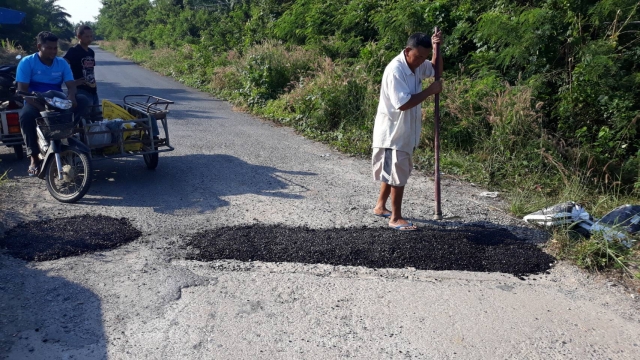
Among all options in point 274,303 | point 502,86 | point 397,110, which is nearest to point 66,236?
point 274,303

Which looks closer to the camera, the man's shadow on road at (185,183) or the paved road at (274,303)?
the paved road at (274,303)

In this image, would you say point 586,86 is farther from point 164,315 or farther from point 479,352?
point 164,315

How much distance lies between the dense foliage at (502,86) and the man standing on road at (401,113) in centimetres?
245

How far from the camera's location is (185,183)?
7387mm

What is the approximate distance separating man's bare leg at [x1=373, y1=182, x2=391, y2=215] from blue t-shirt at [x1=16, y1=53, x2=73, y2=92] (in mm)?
4317

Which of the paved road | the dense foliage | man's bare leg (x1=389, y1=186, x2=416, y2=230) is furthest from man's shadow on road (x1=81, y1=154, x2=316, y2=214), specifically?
the dense foliage

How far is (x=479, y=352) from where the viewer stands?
144 inches

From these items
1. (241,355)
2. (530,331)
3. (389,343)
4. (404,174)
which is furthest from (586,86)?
(241,355)

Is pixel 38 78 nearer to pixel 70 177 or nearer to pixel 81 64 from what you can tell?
pixel 81 64

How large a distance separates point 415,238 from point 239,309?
1.98 metres

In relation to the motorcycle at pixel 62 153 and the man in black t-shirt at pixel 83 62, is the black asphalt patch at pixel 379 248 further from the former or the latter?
the man in black t-shirt at pixel 83 62

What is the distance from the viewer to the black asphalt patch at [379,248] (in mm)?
4949

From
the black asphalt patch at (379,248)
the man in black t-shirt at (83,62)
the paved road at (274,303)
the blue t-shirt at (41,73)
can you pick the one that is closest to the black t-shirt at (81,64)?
the man in black t-shirt at (83,62)

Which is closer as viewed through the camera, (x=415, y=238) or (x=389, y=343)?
(x=389, y=343)
